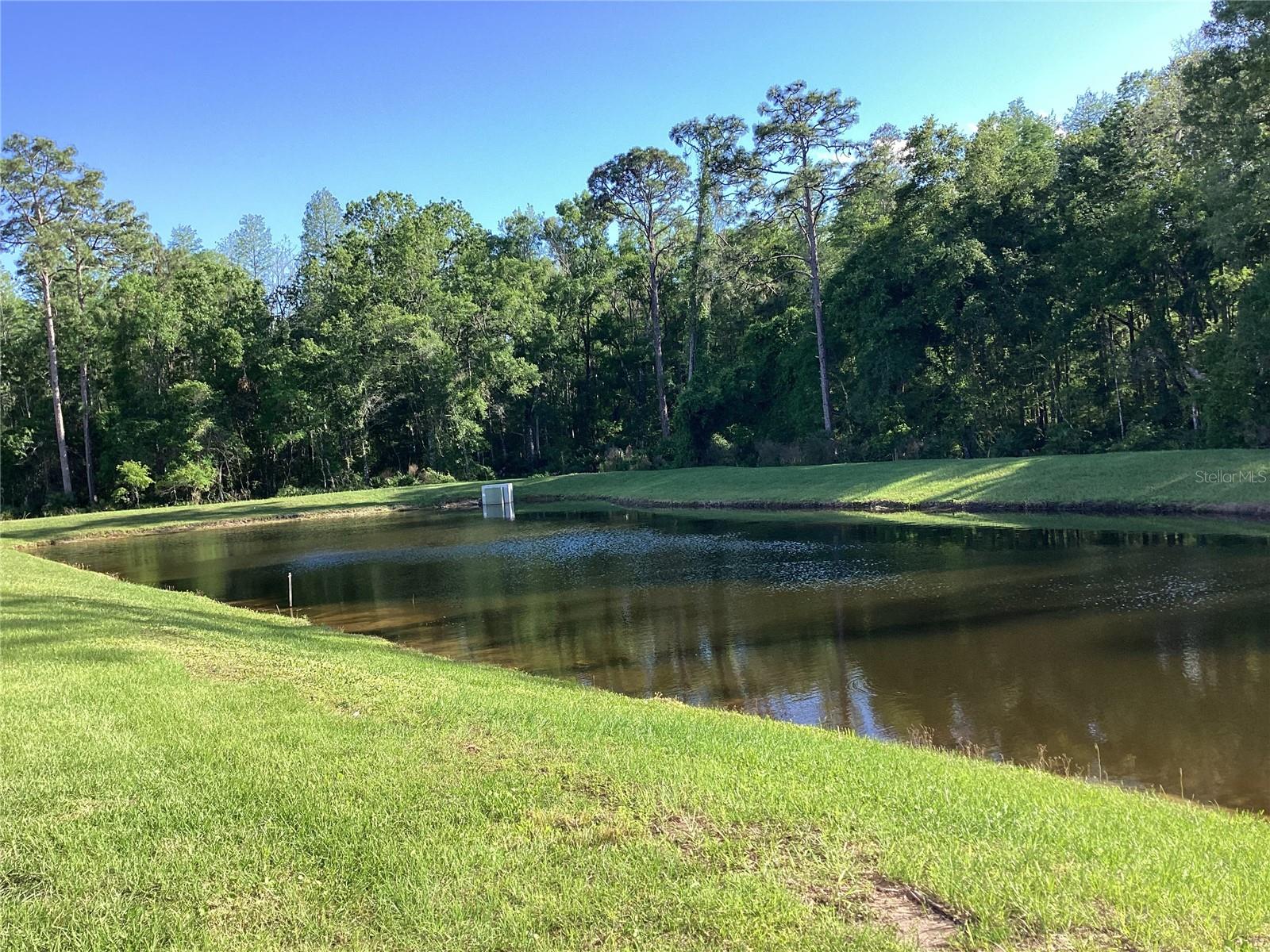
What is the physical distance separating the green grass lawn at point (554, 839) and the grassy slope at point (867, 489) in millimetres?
20346

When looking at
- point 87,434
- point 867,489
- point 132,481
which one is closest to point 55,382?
point 87,434

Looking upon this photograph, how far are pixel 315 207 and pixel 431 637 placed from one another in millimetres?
64353

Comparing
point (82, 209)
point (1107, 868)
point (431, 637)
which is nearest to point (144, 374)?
point (82, 209)

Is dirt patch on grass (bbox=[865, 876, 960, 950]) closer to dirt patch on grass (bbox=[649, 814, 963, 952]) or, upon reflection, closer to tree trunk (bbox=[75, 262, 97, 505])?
dirt patch on grass (bbox=[649, 814, 963, 952])

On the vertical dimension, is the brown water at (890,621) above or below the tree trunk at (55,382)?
below

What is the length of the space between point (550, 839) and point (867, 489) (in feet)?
88.8

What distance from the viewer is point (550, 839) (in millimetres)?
4254

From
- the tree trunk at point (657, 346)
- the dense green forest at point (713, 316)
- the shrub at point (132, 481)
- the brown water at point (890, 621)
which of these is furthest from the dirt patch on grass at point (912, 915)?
the shrub at point (132, 481)

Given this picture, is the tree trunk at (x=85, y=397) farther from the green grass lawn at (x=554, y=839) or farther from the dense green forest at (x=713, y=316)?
the green grass lawn at (x=554, y=839)

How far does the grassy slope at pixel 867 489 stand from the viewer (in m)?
22.8

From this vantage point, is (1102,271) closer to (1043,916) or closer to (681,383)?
(681,383)

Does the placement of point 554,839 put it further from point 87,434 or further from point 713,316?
point 87,434

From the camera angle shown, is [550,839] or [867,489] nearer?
[550,839]

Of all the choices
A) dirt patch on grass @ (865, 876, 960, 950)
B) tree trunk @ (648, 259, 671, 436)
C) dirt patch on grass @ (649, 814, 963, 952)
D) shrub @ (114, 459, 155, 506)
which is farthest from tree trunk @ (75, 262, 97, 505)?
dirt patch on grass @ (865, 876, 960, 950)
